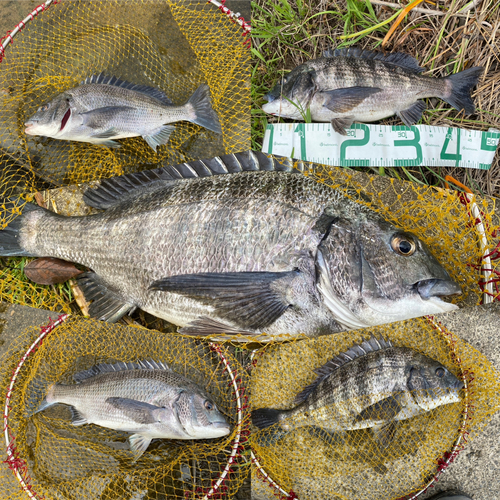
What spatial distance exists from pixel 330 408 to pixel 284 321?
2.17 ft

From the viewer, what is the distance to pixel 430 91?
9.24 feet

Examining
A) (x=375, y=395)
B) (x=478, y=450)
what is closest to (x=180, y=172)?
(x=375, y=395)

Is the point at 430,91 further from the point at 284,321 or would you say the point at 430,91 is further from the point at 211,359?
the point at 211,359

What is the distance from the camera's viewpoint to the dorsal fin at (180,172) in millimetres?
2504

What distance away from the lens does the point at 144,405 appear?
245 centimetres

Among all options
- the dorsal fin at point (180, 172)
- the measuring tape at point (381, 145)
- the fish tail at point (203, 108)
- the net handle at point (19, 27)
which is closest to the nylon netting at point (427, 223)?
the measuring tape at point (381, 145)

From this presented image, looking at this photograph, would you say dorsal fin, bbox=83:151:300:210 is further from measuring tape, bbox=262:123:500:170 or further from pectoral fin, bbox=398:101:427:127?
pectoral fin, bbox=398:101:427:127

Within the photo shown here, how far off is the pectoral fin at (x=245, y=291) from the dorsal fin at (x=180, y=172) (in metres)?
0.64

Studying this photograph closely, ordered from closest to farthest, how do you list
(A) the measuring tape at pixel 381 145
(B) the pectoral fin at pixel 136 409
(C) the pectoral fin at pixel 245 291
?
(C) the pectoral fin at pixel 245 291
(B) the pectoral fin at pixel 136 409
(A) the measuring tape at pixel 381 145

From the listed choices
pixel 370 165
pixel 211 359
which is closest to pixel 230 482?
pixel 211 359

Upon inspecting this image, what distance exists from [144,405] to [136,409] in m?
0.05

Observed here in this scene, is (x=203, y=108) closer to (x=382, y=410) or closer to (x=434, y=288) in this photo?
(x=434, y=288)

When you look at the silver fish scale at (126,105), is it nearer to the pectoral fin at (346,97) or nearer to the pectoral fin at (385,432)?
the pectoral fin at (346,97)

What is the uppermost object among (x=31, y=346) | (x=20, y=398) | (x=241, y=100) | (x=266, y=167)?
(x=241, y=100)
